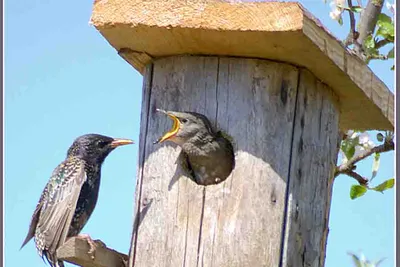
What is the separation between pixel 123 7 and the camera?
3.53m

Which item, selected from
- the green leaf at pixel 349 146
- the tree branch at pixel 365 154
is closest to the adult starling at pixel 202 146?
the tree branch at pixel 365 154

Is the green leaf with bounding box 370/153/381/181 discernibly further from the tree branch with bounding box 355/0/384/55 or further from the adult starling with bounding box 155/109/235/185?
the adult starling with bounding box 155/109/235/185

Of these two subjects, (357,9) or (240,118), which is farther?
(357,9)

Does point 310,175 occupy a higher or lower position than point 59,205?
higher

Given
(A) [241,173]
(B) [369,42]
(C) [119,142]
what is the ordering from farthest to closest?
(C) [119,142], (B) [369,42], (A) [241,173]

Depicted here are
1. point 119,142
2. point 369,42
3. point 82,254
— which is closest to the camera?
point 82,254

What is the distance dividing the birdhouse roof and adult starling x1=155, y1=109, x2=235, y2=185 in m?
0.26

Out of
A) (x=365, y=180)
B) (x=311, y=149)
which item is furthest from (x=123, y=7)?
(x=365, y=180)

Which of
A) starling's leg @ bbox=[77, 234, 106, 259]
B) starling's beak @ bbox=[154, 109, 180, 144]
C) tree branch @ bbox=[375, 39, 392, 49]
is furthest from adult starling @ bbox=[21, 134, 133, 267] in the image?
tree branch @ bbox=[375, 39, 392, 49]

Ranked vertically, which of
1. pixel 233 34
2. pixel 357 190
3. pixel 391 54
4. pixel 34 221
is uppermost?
pixel 391 54

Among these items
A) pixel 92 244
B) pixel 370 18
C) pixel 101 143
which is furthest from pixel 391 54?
pixel 92 244

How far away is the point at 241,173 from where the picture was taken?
11.6 feet

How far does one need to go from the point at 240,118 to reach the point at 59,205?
1097 mm

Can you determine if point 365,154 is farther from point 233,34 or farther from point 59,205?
point 59,205
